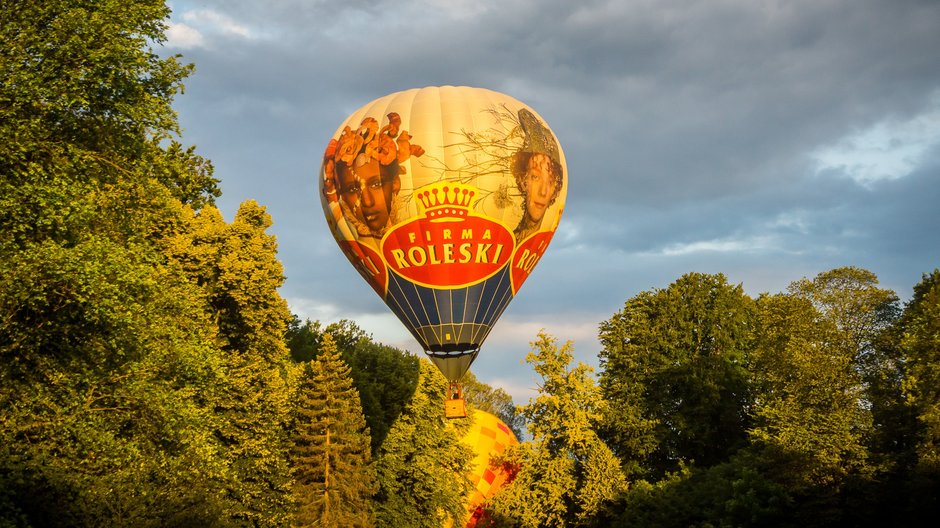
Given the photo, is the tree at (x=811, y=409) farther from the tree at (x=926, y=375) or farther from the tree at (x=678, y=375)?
the tree at (x=678, y=375)

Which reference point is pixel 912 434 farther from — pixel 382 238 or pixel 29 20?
pixel 29 20

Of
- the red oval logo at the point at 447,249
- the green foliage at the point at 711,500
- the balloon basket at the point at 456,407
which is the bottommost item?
the green foliage at the point at 711,500

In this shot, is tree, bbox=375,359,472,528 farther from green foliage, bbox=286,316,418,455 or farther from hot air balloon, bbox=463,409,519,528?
hot air balloon, bbox=463,409,519,528

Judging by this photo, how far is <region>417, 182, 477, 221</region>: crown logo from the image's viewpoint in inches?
1435

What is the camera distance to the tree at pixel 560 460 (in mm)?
42688

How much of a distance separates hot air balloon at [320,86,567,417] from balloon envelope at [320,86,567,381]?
Answer: 4 cm

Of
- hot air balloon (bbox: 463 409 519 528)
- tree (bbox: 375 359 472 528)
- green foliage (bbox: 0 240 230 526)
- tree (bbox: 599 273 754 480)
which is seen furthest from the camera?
hot air balloon (bbox: 463 409 519 528)

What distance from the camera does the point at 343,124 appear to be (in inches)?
1528

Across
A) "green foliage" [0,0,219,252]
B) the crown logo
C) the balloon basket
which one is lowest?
the balloon basket

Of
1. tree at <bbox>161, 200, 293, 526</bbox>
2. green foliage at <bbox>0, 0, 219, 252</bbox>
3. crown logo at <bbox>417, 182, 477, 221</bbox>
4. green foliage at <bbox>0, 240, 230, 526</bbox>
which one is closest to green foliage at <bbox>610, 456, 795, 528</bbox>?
crown logo at <bbox>417, 182, 477, 221</bbox>

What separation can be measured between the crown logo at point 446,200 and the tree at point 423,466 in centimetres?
1687

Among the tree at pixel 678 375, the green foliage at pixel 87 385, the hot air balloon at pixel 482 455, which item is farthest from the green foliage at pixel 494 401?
the green foliage at pixel 87 385

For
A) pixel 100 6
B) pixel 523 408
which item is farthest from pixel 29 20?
pixel 523 408

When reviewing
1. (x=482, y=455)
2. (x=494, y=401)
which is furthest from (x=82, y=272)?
(x=494, y=401)
